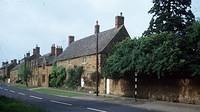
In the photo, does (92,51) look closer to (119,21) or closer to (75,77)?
(75,77)

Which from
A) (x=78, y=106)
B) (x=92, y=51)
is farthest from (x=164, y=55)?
(x=92, y=51)

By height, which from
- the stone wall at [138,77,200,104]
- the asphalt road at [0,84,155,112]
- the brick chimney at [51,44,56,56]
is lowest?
the asphalt road at [0,84,155,112]

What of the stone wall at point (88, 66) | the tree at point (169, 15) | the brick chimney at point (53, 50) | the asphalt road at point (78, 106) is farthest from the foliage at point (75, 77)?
the brick chimney at point (53, 50)

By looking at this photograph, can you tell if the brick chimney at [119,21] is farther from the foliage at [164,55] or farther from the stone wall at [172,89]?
the stone wall at [172,89]

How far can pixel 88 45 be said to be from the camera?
7181cm

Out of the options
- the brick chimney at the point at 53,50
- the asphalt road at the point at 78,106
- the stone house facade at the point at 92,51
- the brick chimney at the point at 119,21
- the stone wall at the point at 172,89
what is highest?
the brick chimney at the point at 119,21

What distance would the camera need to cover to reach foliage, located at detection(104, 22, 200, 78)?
34719mm

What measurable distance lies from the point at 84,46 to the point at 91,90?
1568 cm

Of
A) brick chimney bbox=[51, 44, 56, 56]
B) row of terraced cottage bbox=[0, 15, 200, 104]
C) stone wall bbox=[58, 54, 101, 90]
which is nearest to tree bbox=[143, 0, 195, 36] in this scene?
row of terraced cottage bbox=[0, 15, 200, 104]

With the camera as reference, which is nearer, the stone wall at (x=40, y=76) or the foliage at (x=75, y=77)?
the foliage at (x=75, y=77)

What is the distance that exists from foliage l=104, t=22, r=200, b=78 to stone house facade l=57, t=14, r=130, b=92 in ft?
48.1

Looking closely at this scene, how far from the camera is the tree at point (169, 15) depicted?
52438 millimetres

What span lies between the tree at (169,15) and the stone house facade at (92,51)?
718cm

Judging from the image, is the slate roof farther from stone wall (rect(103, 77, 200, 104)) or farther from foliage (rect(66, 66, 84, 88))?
stone wall (rect(103, 77, 200, 104))
